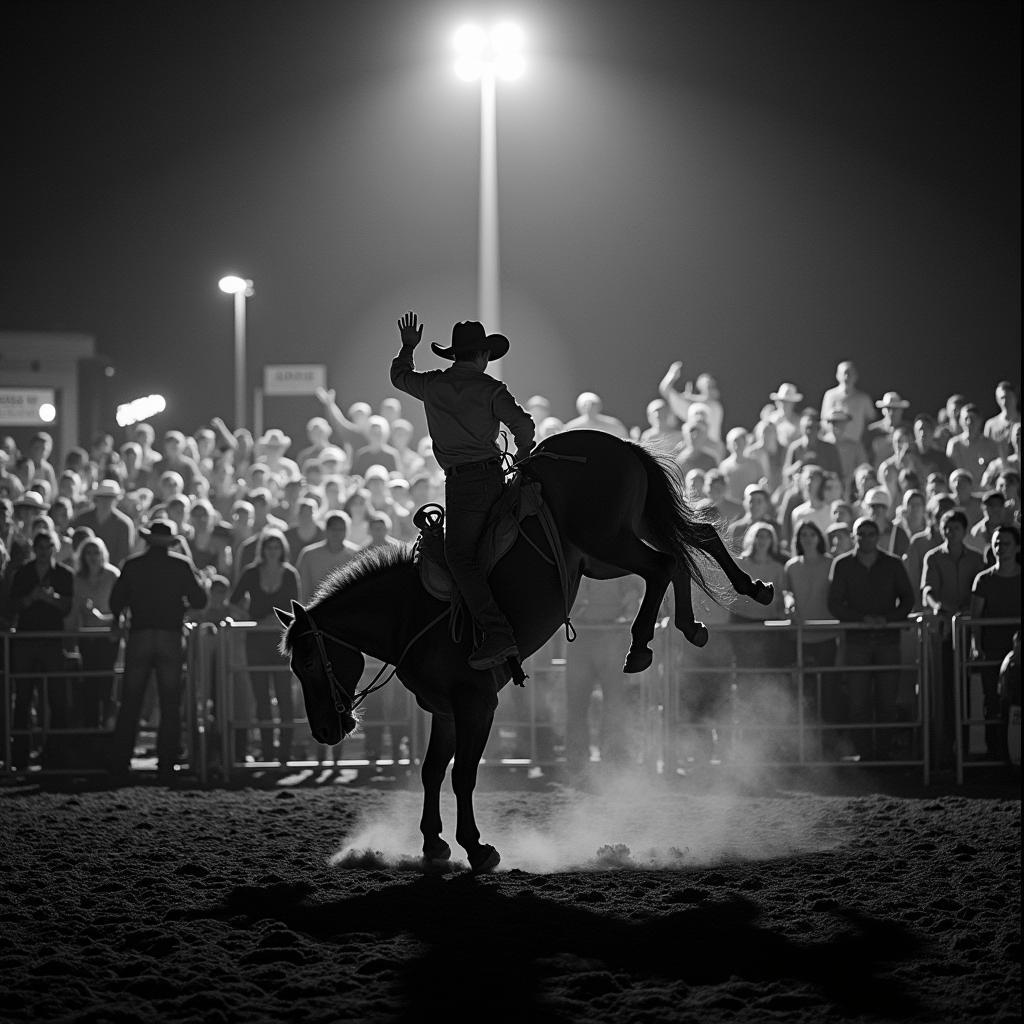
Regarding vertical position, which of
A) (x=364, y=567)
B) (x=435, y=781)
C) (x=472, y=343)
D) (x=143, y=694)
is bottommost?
(x=435, y=781)

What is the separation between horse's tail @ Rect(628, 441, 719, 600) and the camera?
791 cm

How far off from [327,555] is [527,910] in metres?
6.41

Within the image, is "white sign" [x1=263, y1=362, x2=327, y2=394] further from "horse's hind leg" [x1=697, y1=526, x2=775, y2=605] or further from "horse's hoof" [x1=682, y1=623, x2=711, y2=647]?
"horse's hoof" [x1=682, y1=623, x2=711, y2=647]

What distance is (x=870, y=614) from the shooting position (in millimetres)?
11867

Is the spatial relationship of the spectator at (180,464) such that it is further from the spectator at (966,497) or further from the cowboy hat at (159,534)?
the spectator at (966,497)

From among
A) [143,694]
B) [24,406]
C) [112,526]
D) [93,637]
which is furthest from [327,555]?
[24,406]

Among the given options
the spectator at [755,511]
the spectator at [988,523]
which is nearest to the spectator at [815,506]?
the spectator at [755,511]

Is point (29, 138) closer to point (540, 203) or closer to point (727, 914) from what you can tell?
point (540, 203)

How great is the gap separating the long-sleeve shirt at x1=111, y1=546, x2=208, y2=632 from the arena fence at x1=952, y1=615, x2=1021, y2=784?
6016 millimetres

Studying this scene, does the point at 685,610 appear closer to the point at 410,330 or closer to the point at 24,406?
the point at 410,330

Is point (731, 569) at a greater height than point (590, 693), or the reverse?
point (731, 569)

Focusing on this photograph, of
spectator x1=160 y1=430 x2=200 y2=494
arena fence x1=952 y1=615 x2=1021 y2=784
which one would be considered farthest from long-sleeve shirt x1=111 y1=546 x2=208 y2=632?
arena fence x1=952 y1=615 x2=1021 y2=784

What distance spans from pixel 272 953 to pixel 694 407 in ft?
36.5

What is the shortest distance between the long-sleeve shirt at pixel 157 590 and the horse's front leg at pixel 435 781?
14.4 ft
